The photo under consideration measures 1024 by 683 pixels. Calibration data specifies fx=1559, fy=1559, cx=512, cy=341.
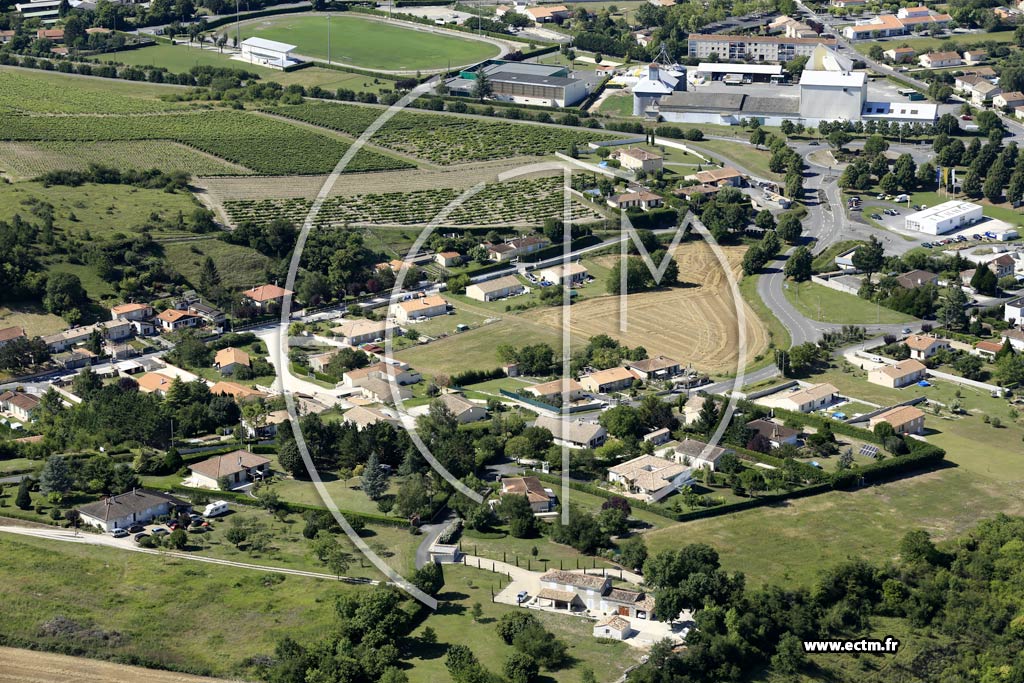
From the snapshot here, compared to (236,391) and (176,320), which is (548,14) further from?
(236,391)

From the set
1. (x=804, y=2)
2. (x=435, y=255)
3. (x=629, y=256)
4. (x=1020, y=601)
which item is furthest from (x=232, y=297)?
(x=804, y=2)

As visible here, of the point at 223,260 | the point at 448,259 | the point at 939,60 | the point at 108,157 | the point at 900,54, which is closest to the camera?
the point at 223,260

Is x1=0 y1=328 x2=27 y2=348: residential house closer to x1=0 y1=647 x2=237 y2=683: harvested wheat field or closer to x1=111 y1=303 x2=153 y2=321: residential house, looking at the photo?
x1=111 y1=303 x2=153 y2=321: residential house

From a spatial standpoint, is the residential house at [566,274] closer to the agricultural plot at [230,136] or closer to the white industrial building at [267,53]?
the agricultural plot at [230,136]

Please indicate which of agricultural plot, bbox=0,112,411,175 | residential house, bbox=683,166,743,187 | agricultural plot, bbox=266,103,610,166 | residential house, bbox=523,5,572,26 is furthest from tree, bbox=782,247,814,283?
residential house, bbox=523,5,572,26

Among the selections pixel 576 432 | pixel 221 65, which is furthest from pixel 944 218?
pixel 221 65

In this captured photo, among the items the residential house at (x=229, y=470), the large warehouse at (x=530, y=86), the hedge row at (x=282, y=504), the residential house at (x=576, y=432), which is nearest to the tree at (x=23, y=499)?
the hedge row at (x=282, y=504)
